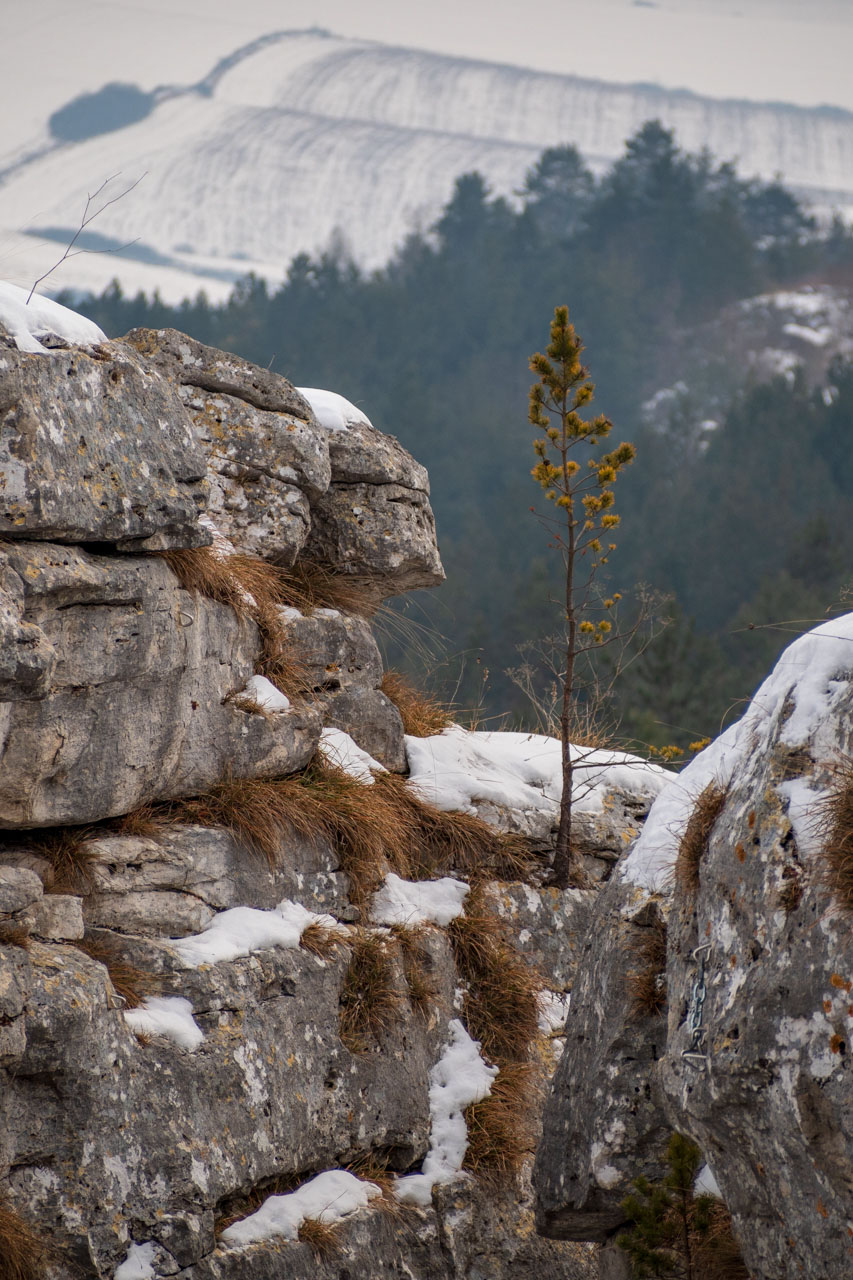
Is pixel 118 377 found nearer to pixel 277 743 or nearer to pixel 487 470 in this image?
pixel 277 743

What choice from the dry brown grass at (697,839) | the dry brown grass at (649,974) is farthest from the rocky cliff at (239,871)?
the dry brown grass at (697,839)

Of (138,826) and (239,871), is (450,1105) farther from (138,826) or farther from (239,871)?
(138,826)

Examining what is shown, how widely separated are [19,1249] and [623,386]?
52.0 meters

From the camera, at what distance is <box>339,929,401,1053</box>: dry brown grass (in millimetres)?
5621

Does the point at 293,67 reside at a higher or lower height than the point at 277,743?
higher

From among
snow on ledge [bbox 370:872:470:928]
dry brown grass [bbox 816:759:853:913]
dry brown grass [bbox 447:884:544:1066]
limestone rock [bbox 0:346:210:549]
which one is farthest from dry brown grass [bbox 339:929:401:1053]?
dry brown grass [bbox 816:759:853:913]

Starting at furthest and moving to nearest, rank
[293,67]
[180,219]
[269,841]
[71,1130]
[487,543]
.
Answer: [293,67]
[180,219]
[487,543]
[269,841]
[71,1130]

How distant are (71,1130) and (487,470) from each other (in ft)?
132

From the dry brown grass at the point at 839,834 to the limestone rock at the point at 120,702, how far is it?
2.91 metres

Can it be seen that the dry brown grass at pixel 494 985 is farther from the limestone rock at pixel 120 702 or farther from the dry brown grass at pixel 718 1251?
the dry brown grass at pixel 718 1251

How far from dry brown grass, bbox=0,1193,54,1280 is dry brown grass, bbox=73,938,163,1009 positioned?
899mm

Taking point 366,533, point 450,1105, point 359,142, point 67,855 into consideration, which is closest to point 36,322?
point 67,855

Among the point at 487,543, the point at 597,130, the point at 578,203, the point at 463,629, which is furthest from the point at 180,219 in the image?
the point at 463,629

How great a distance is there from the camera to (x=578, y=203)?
58062mm
